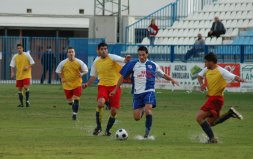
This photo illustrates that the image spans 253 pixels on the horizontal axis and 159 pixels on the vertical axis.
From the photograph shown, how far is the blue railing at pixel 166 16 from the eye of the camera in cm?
5581

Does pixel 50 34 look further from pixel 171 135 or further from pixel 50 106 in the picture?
pixel 171 135

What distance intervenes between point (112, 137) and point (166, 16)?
36.2m

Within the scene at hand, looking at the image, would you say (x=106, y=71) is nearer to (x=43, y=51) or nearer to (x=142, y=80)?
(x=142, y=80)

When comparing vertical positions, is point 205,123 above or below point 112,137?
above

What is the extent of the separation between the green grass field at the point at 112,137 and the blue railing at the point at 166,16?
20.7 metres

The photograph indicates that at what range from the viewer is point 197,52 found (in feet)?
151

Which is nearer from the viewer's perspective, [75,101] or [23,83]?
[75,101]

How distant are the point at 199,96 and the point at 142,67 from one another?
19.5 metres

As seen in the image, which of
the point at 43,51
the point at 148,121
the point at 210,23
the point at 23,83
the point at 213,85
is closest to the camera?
the point at 213,85

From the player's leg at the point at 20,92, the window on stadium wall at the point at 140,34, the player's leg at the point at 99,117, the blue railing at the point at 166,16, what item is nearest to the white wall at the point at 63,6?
the blue railing at the point at 166,16

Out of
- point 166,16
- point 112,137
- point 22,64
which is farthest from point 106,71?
point 166,16

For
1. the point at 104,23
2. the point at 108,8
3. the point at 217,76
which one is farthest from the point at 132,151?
the point at 108,8

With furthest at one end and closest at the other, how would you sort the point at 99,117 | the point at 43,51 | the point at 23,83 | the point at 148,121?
1. the point at 43,51
2. the point at 23,83
3. the point at 99,117
4. the point at 148,121

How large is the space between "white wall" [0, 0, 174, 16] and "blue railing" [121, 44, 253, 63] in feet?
56.4
